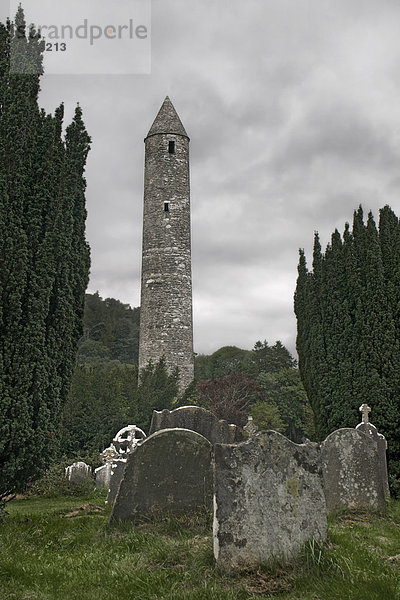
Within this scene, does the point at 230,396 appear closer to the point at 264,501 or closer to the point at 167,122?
the point at 167,122

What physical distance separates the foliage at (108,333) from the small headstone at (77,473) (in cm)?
3236

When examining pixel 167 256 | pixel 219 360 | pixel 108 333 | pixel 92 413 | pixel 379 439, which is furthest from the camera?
pixel 219 360

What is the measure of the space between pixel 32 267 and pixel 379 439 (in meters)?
7.02

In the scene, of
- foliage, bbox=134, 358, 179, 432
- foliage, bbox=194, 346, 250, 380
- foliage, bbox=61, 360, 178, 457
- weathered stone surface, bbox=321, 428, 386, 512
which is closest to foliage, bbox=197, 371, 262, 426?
foliage, bbox=134, 358, 179, 432

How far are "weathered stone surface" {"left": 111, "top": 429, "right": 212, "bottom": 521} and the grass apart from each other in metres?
Result: 0.18

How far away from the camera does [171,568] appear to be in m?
4.20

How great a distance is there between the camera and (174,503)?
5.76m

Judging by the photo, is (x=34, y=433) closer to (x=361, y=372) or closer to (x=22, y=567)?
(x=22, y=567)

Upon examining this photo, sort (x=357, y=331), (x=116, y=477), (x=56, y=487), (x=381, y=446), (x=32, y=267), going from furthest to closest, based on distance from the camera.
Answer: (x=56, y=487) < (x=357, y=331) < (x=381, y=446) < (x=116, y=477) < (x=32, y=267)

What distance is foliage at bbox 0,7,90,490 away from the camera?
6.37m

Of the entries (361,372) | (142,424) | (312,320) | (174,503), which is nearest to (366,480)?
(174,503)

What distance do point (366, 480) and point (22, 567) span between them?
4.58m

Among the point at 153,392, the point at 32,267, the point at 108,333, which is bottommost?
the point at 153,392

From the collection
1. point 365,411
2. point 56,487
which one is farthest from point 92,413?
point 365,411
